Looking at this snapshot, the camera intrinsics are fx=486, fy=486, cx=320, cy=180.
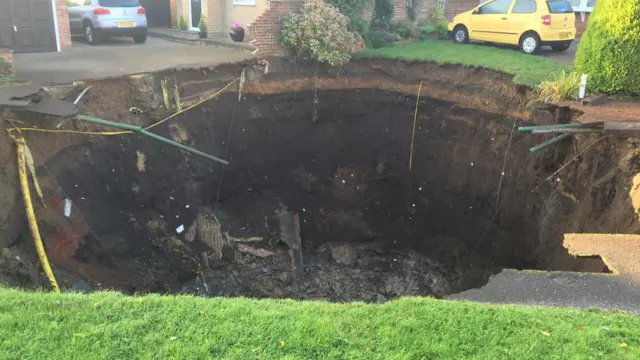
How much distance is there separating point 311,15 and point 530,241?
770cm

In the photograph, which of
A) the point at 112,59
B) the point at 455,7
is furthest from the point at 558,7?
the point at 112,59

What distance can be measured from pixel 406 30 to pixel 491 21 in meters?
2.66

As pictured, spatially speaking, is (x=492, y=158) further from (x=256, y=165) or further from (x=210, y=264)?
(x=210, y=264)

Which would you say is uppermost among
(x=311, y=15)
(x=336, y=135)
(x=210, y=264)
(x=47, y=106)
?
(x=311, y=15)

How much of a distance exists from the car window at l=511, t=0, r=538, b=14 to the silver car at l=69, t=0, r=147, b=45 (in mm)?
11776

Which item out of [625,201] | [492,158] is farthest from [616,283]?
[492,158]

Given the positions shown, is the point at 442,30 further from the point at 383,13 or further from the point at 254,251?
the point at 254,251

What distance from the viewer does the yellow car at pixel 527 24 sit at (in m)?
13.9

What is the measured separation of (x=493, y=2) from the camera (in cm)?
1515

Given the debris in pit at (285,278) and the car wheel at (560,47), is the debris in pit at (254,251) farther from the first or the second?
the car wheel at (560,47)

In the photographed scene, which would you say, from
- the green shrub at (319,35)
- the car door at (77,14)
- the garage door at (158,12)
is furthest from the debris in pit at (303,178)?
the garage door at (158,12)

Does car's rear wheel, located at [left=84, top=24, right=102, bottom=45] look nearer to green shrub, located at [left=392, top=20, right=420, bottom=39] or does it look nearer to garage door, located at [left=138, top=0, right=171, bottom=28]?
garage door, located at [left=138, top=0, right=171, bottom=28]

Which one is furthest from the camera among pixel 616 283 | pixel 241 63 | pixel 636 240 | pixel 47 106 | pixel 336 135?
pixel 336 135

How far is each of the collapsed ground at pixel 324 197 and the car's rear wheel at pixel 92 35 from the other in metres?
6.42
